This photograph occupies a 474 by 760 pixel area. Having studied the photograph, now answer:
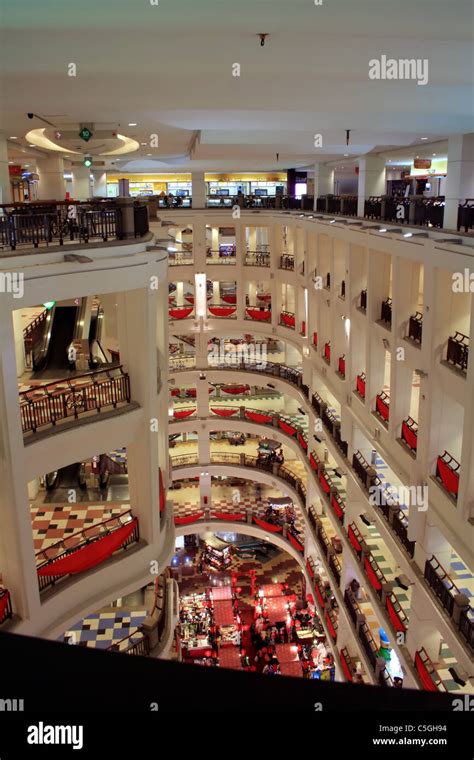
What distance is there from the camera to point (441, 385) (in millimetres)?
10844

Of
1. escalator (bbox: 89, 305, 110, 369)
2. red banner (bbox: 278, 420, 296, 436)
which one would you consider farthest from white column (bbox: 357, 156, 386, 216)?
red banner (bbox: 278, 420, 296, 436)

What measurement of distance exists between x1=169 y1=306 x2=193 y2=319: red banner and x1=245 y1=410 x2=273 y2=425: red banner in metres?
5.08

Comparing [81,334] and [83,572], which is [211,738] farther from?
[81,334]

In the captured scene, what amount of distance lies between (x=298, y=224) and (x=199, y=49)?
16.7 meters

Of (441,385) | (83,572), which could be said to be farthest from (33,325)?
(441,385)

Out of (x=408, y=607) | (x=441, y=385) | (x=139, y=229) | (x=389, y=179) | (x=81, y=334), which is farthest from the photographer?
(x=389, y=179)

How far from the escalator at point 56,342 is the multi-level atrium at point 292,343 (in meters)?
0.10

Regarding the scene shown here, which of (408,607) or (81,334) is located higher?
(81,334)

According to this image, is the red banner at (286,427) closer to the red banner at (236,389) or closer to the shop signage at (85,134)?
the red banner at (236,389)

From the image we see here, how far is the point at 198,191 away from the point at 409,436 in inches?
771

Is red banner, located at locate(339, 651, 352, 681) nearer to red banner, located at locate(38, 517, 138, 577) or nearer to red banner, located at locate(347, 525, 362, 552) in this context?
red banner, located at locate(347, 525, 362, 552)

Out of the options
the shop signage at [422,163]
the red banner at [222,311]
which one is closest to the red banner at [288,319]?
the red banner at [222,311]

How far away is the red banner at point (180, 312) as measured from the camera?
91.8 feet

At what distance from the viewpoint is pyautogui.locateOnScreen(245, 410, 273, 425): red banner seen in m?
27.5
